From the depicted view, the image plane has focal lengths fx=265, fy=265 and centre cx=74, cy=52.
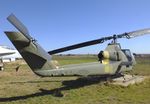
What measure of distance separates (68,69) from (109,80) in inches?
Result: 186


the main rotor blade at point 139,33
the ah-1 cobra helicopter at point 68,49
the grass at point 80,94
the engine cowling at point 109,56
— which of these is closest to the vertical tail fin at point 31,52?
the ah-1 cobra helicopter at point 68,49

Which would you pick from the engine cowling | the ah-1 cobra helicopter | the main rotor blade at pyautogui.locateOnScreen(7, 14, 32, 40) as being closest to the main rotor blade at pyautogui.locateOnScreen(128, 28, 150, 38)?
the ah-1 cobra helicopter

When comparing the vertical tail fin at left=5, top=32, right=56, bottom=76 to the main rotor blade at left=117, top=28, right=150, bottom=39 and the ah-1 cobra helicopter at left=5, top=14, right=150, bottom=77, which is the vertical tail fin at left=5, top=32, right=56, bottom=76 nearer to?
the ah-1 cobra helicopter at left=5, top=14, right=150, bottom=77

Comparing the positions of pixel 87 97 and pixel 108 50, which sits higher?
pixel 108 50

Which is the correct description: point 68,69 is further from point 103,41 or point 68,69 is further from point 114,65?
point 114,65

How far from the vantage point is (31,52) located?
1263 cm

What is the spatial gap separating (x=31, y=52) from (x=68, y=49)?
3422 millimetres

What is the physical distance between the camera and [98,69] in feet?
53.3

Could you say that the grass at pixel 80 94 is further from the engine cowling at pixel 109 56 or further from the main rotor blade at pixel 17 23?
the main rotor blade at pixel 17 23

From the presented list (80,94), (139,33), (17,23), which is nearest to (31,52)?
(17,23)

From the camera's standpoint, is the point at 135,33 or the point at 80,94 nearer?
the point at 80,94

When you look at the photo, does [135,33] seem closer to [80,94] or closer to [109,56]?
[109,56]

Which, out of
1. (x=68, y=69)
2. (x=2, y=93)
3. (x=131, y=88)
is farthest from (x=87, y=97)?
(x=2, y=93)

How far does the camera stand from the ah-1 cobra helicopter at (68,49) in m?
12.2
